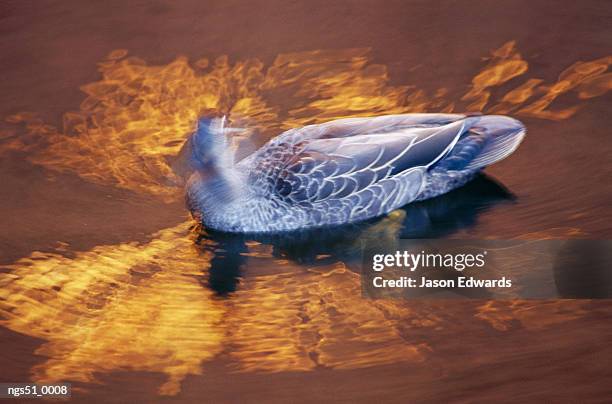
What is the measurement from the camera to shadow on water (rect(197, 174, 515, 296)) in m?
3.15

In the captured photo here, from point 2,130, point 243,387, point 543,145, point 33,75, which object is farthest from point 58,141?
point 543,145

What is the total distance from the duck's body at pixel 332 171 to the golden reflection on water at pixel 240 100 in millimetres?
224

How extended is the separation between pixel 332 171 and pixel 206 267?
21.0 inches

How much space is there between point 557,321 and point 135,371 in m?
1.16

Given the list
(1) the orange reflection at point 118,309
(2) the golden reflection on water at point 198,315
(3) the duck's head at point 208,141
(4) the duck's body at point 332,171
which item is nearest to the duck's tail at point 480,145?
(4) the duck's body at point 332,171

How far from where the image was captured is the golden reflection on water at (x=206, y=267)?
2771 mm

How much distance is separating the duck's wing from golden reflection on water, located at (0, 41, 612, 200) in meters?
0.37

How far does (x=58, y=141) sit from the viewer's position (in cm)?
375

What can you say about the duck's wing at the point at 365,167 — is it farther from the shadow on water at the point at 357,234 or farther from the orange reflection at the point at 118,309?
the orange reflection at the point at 118,309

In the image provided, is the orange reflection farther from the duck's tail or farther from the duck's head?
the duck's tail

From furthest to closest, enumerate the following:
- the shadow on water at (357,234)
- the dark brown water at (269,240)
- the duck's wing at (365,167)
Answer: the duck's wing at (365,167) → the shadow on water at (357,234) → the dark brown water at (269,240)

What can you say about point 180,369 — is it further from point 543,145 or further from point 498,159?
point 543,145

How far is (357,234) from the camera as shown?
10.8 feet

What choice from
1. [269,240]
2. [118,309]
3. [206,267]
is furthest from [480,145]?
[118,309]
